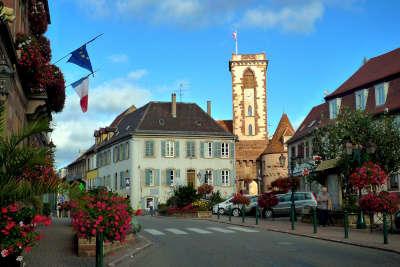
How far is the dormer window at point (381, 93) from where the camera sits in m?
43.1

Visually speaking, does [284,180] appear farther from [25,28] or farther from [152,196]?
[152,196]

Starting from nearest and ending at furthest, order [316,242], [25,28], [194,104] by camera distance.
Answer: [316,242] < [25,28] < [194,104]

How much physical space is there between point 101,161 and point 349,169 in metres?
56.0

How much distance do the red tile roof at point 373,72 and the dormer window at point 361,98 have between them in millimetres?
474

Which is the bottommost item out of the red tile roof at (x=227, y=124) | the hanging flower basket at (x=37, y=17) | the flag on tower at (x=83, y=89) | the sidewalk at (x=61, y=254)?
the sidewalk at (x=61, y=254)

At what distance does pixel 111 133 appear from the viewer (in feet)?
254

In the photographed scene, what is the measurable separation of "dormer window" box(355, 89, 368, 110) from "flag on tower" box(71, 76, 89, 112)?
97.3ft

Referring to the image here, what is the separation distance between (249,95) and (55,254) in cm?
7725

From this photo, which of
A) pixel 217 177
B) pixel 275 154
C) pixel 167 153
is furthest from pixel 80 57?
pixel 275 154

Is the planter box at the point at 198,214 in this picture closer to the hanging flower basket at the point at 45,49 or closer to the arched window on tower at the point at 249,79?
the hanging flower basket at the point at 45,49

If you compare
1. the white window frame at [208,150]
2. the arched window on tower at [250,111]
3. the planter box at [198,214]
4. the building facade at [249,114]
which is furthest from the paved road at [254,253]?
the arched window on tower at [250,111]

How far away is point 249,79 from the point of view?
91.4m

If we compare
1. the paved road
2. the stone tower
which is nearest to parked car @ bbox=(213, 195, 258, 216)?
the paved road

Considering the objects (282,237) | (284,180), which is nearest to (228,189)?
(284,180)
